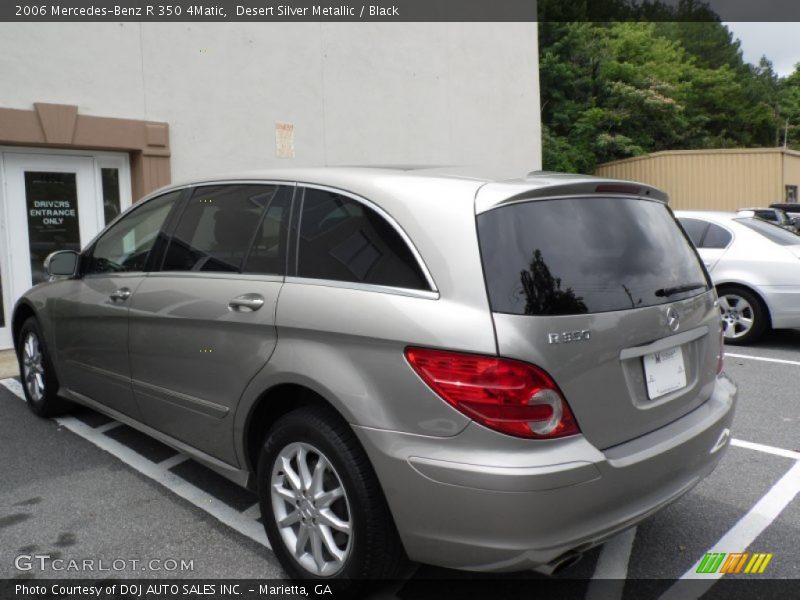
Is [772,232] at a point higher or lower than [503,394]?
higher

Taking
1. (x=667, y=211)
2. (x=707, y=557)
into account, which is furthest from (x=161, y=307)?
(x=707, y=557)

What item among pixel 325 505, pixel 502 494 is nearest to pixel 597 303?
Answer: pixel 502 494

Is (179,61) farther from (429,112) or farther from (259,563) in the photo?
(259,563)

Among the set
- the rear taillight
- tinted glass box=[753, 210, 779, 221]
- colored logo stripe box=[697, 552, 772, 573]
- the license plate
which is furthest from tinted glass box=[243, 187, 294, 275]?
tinted glass box=[753, 210, 779, 221]

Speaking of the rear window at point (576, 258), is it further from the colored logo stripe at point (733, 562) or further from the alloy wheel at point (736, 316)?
the alloy wheel at point (736, 316)

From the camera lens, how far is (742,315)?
7.57 m

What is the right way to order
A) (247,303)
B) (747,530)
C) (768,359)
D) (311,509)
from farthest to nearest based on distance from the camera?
(768,359)
(747,530)
(247,303)
(311,509)

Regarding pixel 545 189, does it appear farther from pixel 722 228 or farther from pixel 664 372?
pixel 722 228

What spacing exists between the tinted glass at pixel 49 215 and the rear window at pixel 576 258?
22.9 ft

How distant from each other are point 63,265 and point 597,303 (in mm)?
3396

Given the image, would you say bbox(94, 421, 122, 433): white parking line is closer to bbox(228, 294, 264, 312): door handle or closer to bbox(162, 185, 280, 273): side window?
bbox(162, 185, 280, 273): side window

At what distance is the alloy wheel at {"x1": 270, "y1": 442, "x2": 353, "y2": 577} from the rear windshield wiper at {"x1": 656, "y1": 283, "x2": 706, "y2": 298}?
1.43 m
